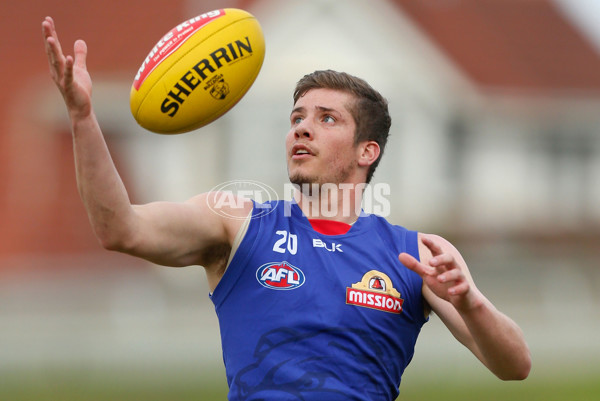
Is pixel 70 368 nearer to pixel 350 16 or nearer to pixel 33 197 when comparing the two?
pixel 33 197

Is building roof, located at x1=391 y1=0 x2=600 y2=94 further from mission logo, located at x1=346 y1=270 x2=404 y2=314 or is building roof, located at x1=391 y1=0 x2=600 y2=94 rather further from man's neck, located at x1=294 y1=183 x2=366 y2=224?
mission logo, located at x1=346 y1=270 x2=404 y2=314

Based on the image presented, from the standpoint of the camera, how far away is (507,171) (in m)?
20.8

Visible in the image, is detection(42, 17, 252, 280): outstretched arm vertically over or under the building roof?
under

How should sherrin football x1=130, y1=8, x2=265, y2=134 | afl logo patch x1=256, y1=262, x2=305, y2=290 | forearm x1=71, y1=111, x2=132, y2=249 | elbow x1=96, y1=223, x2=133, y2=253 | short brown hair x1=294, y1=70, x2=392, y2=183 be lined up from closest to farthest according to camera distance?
forearm x1=71, y1=111, x2=132, y2=249
elbow x1=96, y1=223, x2=133, y2=253
afl logo patch x1=256, y1=262, x2=305, y2=290
sherrin football x1=130, y1=8, x2=265, y2=134
short brown hair x1=294, y1=70, x2=392, y2=183

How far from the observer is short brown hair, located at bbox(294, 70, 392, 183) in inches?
198

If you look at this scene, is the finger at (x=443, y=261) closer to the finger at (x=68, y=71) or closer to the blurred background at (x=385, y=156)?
the finger at (x=68, y=71)

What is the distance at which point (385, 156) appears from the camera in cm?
1897

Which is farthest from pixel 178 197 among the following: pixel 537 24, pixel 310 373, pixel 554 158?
pixel 310 373

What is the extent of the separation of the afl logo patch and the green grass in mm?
5814

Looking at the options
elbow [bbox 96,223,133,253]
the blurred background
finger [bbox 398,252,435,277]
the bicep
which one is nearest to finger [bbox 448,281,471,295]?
finger [bbox 398,252,435,277]

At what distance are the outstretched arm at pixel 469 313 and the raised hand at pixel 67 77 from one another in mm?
1507

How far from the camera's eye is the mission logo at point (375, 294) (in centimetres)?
434

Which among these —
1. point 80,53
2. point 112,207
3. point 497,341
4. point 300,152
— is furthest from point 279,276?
point 80,53

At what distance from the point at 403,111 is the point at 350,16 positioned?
7.69 feet
